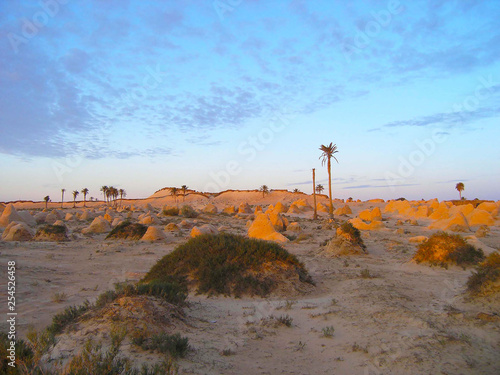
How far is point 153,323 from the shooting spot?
212 inches

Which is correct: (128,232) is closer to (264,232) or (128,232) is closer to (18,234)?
(18,234)

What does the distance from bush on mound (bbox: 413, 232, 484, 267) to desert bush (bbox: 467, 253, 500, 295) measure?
15.2ft

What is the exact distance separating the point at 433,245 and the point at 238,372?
34.7 feet

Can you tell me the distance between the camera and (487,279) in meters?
6.88

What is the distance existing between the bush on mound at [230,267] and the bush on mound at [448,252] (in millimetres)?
5284

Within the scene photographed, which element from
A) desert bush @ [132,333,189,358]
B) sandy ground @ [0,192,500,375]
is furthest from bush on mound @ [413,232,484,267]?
desert bush @ [132,333,189,358]

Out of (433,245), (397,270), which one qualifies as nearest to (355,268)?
(397,270)

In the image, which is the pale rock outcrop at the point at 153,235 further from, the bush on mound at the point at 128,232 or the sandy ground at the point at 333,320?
the sandy ground at the point at 333,320

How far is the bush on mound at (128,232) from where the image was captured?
1999 centimetres

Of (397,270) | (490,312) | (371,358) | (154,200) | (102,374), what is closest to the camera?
(102,374)

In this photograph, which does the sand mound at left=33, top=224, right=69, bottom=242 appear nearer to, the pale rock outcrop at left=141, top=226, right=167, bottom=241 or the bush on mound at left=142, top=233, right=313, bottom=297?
the pale rock outcrop at left=141, top=226, right=167, bottom=241

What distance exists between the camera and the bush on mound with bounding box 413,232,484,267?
37.6 feet

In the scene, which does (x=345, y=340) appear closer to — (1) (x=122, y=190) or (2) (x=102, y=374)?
(2) (x=102, y=374)

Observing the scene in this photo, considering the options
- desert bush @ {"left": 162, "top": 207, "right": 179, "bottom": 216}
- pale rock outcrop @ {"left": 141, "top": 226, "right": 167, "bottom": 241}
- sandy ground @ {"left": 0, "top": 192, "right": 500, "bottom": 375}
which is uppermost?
desert bush @ {"left": 162, "top": 207, "right": 179, "bottom": 216}
